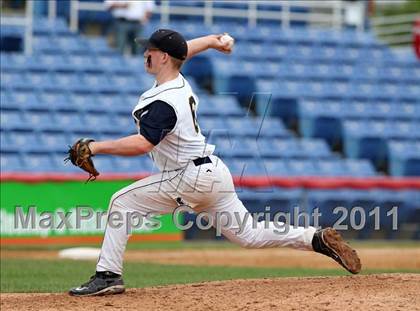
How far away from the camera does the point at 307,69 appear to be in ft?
78.4

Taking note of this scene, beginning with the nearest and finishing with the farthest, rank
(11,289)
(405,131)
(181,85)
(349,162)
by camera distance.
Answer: (181,85)
(11,289)
(349,162)
(405,131)

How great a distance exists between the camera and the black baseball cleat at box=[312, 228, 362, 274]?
8023 millimetres

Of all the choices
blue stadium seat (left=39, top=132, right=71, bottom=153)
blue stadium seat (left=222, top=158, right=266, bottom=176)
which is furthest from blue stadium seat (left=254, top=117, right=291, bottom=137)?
blue stadium seat (left=39, top=132, right=71, bottom=153)

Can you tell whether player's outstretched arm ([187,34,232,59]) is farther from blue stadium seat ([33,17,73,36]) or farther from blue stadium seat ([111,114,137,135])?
blue stadium seat ([33,17,73,36])

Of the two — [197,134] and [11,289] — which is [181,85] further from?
[11,289]

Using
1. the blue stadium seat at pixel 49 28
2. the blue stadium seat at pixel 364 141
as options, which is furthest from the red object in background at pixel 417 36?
the blue stadium seat at pixel 49 28

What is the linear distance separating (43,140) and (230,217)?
450 inches

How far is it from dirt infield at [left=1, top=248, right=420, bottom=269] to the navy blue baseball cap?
22.0ft

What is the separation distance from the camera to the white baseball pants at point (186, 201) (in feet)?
25.2

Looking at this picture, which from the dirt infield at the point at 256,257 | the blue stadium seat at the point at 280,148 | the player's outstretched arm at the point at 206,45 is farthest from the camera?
the blue stadium seat at the point at 280,148

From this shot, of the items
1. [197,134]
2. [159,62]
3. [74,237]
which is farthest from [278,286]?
[74,237]

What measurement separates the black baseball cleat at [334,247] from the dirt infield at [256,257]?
552 cm

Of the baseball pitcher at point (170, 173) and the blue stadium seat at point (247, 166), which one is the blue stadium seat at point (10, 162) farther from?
the baseball pitcher at point (170, 173)

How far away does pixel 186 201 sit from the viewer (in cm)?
780
